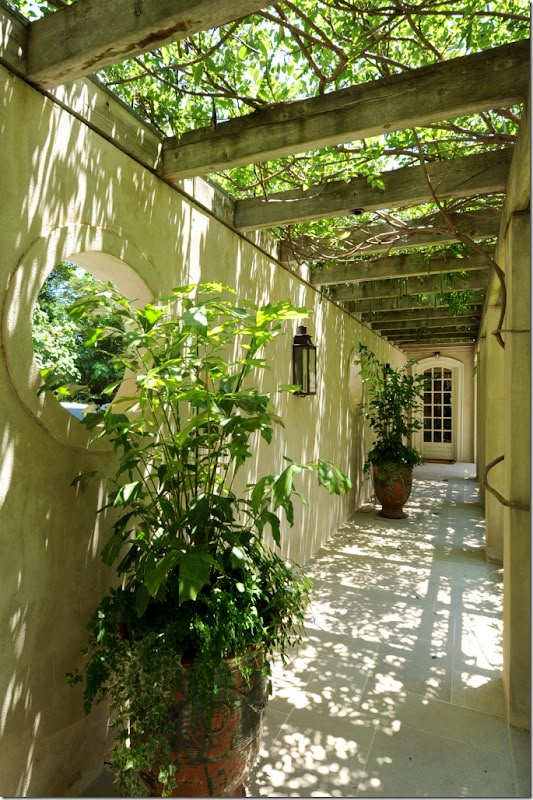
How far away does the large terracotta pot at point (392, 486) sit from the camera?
5.12 meters

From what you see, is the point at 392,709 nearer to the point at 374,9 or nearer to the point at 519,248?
the point at 519,248

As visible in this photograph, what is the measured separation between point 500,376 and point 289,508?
2.82 meters

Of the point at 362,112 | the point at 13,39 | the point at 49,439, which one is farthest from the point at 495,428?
the point at 13,39

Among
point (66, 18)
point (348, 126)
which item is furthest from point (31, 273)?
point (348, 126)

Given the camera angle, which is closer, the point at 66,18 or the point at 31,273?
the point at 66,18

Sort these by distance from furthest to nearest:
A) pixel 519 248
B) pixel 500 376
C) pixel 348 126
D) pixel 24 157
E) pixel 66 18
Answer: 1. pixel 500 376
2. pixel 519 248
3. pixel 348 126
4. pixel 24 157
5. pixel 66 18

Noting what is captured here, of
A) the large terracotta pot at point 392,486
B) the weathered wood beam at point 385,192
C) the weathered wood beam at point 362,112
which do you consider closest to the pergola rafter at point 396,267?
the weathered wood beam at point 385,192

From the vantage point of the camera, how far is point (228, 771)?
1.43 metres

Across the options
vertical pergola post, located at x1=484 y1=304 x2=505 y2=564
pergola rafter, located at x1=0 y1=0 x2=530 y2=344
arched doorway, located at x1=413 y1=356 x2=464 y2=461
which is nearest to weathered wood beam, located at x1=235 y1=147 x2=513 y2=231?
pergola rafter, located at x1=0 y1=0 x2=530 y2=344

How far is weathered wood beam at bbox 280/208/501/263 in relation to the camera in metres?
2.86

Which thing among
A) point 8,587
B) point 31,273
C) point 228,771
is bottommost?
point 228,771

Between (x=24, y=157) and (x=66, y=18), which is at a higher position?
(x=66, y=18)

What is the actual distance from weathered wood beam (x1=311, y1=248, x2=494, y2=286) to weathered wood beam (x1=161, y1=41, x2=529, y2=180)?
2.07 meters

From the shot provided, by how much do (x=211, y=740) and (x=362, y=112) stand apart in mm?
2136
